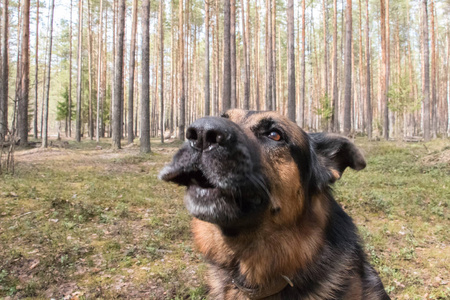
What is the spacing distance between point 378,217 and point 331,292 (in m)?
5.54

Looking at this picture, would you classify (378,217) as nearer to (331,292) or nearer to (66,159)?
(331,292)

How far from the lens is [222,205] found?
6.72 feet

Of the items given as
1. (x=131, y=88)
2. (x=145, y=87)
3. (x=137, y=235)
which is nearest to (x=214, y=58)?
(x=131, y=88)

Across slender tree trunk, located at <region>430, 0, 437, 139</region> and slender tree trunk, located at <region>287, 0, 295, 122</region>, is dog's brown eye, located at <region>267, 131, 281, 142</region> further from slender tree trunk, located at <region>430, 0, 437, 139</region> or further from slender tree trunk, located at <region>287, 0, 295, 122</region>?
slender tree trunk, located at <region>430, 0, 437, 139</region>

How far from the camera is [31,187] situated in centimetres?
799

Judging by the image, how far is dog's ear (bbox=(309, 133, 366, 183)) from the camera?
2832mm

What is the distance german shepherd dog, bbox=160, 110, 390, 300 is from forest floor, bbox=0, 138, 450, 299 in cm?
195

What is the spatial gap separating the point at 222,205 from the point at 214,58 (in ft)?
122

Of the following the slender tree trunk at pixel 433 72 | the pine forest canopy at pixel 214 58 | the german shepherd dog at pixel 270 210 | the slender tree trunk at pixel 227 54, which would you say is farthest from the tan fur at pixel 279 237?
the slender tree trunk at pixel 433 72

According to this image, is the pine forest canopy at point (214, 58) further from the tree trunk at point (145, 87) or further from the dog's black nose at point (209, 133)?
the dog's black nose at point (209, 133)

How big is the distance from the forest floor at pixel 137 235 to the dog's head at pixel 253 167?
241 centimetres

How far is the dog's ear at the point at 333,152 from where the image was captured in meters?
2.83

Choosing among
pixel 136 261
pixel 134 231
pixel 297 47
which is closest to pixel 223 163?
pixel 136 261

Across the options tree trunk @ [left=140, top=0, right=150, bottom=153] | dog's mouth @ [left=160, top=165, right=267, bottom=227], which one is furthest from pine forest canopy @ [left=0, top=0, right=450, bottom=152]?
dog's mouth @ [left=160, top=165, right=267, bottom=227]
